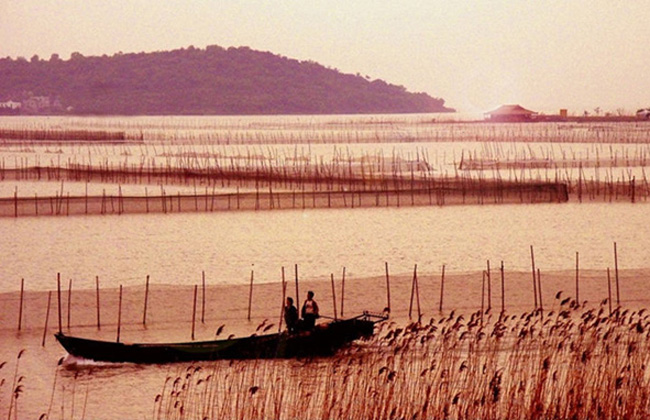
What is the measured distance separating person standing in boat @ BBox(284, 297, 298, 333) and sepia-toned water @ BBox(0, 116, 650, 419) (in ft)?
1.69

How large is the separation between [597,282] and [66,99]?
160148 millimetres

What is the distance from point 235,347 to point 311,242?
46.5 feet

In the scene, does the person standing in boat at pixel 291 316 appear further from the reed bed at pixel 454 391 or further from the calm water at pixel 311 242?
the calm water at pixel 311 242

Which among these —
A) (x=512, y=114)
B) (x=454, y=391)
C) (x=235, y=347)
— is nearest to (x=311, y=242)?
(x=235, y=347)

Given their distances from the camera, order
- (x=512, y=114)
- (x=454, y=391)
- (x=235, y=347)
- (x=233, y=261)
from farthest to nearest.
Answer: (x=512, y=114), (x=233, y=261), (x=235, y=347), (x=454, y=391)

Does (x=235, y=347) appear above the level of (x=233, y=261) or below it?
above

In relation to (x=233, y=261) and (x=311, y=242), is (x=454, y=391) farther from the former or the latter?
(x=311, y=242)

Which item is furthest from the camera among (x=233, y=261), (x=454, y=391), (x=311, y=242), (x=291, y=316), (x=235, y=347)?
(x=311, y=242)

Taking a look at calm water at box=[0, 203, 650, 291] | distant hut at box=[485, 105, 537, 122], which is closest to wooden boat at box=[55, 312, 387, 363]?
calm water at box=[0, 203, 650, 291]

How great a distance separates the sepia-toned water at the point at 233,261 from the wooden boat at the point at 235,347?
20cm

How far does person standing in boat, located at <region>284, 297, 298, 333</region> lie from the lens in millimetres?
13430

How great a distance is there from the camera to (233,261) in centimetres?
2472

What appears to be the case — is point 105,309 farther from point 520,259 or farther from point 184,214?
point 184,214

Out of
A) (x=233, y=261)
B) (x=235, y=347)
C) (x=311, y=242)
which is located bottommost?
(x=233, y=261)
